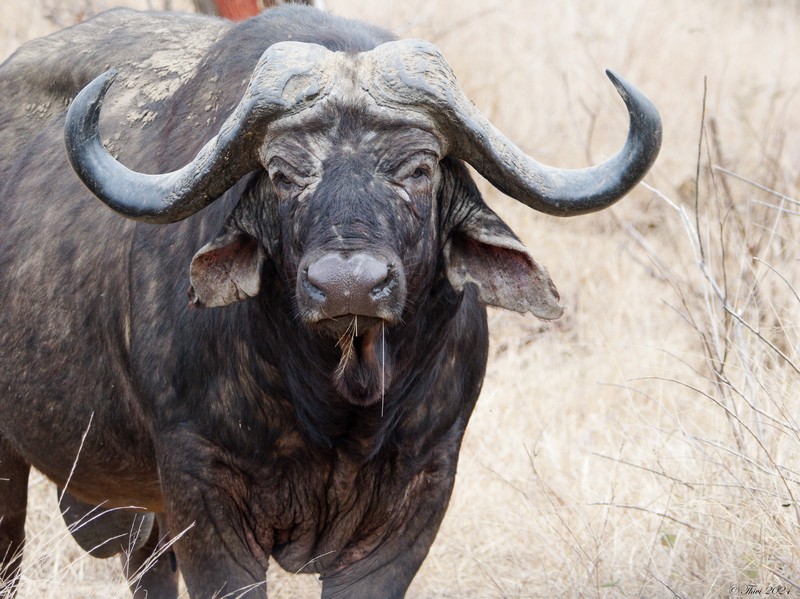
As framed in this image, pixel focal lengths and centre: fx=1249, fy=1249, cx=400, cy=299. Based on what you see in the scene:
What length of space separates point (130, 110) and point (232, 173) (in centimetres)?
139

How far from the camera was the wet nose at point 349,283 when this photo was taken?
3.32 meters

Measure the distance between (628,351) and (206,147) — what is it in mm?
4398

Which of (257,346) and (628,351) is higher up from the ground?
(257,346)

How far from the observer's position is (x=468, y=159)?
154 inches

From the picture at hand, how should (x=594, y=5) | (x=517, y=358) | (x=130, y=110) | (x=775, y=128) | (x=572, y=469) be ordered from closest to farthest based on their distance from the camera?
(x=130, y=110)
(x=572, y=469)
(x=517, y=358)
(x=775, y=128)
(x=594, y=5)

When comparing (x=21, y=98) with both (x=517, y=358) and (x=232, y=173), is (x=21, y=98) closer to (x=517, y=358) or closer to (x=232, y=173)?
(x=232, y=173)

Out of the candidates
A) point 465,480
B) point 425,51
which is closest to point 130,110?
point 425,51

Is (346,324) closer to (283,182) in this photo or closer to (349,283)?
(349,283)

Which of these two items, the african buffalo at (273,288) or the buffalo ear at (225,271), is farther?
the buffalo ear at (225,271)

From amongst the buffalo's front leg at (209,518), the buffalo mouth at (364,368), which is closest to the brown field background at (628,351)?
the buffalo's front leg at (209,518)

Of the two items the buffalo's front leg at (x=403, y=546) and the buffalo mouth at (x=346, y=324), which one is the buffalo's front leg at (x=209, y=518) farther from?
the buffalo mouth at (x=346, y=324)

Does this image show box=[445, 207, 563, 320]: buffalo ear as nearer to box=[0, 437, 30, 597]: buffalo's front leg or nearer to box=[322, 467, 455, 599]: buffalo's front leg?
box=[322, 467, 455, 599]: buffalo's front leg

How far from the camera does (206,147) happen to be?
3.82 meters

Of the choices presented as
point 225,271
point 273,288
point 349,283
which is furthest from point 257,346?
point 349,283
